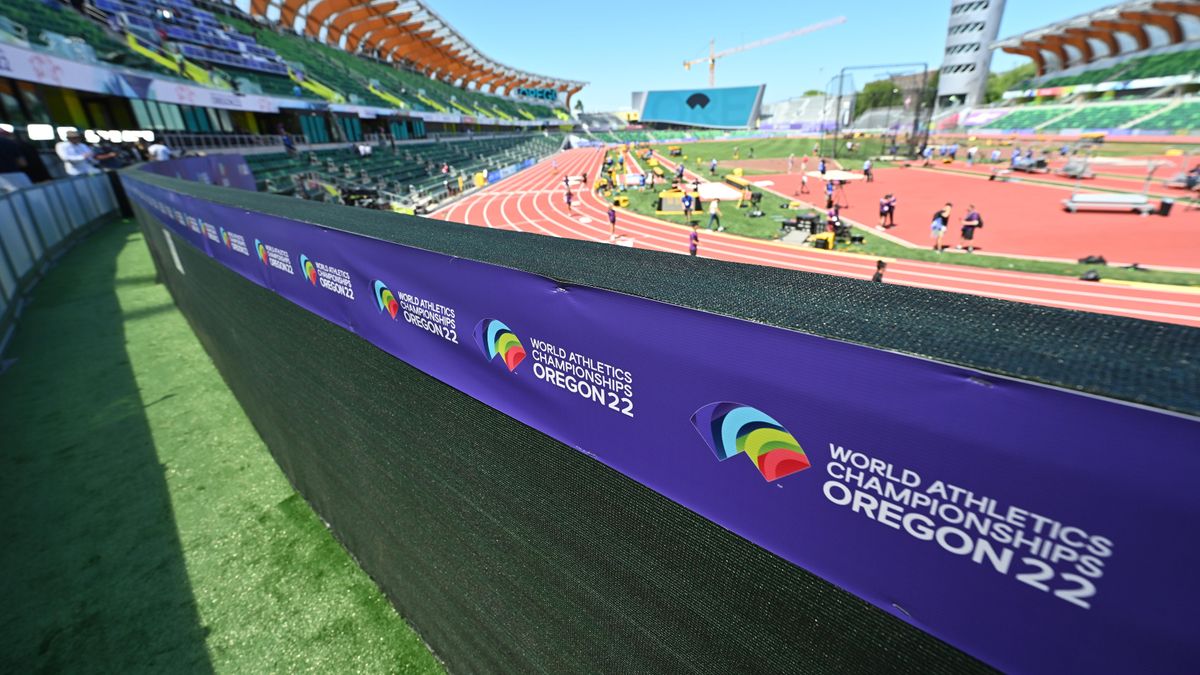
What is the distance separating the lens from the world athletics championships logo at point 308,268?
3.39 meters

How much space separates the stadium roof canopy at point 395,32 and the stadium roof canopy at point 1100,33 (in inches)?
3321

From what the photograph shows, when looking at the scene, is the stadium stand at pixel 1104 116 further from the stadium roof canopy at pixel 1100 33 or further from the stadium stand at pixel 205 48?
the stadium stand at pixel 205 48

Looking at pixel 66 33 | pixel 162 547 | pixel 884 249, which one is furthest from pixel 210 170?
pixel 884 249

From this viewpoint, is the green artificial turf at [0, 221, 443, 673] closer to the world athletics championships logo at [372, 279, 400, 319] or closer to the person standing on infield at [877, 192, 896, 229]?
the world athletics championships logo at [372, 279, 400, 319]

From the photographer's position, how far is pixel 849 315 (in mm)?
1371

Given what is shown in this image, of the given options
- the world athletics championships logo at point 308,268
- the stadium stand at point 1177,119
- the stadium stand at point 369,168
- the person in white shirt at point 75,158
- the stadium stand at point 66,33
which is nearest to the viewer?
the world athletics championships logo at point 308,268

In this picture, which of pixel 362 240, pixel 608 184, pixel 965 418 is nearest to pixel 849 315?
pixel 965 418

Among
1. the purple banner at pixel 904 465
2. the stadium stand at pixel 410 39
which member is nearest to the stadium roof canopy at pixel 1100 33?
the stadium stand at pixel 410 39

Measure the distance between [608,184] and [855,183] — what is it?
16663mm

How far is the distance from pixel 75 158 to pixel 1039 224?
38208 millimetres

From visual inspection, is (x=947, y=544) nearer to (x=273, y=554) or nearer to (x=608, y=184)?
(x=273, y=554)

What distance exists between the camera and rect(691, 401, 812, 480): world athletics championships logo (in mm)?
1298

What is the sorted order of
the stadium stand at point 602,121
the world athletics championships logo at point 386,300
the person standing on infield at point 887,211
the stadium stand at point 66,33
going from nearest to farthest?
the world athletics championships logo at point 386,300 < the stadium stand at point 66,33 < the person standing on infield at point 887,211 < the stadium stand at point 602,121

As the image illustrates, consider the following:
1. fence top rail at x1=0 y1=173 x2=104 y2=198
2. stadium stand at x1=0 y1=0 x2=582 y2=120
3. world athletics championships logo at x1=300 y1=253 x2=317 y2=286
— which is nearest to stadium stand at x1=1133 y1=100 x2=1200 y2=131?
world athletics championships logo at x1=300 y1=253 x2=317 y2=286
